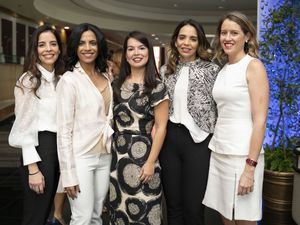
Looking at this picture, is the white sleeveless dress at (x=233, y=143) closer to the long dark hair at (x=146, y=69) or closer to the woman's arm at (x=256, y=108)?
the woman's arm at (x=256, y=108)

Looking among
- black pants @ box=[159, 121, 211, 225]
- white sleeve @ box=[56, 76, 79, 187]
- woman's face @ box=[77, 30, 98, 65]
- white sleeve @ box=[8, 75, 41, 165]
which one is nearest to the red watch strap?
black pants @ box=[159, 121, 211, 225]

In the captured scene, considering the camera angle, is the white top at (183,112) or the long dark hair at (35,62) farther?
the white top at (183,112)

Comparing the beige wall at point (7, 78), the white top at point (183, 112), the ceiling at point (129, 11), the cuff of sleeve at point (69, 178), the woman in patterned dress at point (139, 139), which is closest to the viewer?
the cuff of sleeve at point (69, 178)

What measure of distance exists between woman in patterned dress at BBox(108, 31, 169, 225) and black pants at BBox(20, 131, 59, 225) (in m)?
0.37

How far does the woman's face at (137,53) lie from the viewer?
2033 millimetres

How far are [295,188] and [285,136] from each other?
2.31 ft

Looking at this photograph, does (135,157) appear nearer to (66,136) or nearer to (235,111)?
(66,136)

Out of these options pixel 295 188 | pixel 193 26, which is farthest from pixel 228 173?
→ pixel 295 188

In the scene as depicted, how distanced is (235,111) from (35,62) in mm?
1234

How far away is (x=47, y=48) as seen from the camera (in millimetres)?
2076

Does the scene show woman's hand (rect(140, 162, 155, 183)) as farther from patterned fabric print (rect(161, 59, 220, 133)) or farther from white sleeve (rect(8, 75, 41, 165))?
white sleeve (rect(8, 75, 41, 165))

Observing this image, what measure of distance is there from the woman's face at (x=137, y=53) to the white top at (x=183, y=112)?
1.07 feet

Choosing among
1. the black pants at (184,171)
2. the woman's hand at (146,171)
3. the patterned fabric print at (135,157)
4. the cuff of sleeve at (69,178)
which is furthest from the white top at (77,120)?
the black pants at (184,171)

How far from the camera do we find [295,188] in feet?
10.8
